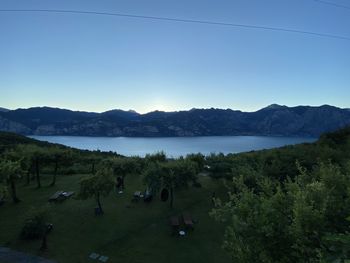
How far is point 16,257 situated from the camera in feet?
80.2

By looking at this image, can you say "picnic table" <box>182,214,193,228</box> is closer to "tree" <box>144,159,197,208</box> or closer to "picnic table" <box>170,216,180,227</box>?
"picnic table" <box>170,216,180,227</box>

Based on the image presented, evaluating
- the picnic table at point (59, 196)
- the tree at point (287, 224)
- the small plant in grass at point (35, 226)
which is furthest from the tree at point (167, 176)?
the tree at point (287, 224)

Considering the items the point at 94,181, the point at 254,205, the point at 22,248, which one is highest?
the point at 254,205

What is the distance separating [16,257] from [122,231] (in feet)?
28.7

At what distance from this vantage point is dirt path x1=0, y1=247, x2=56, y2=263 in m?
23.7

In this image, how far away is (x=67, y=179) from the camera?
4666 centimetres

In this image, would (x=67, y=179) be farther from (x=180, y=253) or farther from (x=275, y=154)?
(x=275, y=154)

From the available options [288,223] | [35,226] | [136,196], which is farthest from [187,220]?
[288,223]

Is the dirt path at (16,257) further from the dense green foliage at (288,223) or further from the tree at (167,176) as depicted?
the dense green foliage at (288,223)

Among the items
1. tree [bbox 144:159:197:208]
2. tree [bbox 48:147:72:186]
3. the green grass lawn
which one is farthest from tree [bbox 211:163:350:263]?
tree [bbox 48:147:72:186]

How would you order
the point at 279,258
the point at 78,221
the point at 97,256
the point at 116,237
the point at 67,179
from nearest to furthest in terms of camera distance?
the point at 279,258 < the point at 97,256 < the point at 116,237 < the point at 78,221 < the point at 67,179

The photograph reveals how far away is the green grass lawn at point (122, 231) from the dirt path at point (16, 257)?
25.4 inches

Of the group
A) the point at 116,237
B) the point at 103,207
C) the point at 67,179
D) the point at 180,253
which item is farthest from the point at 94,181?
the point at 67,179

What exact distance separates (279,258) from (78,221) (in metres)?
23.6
